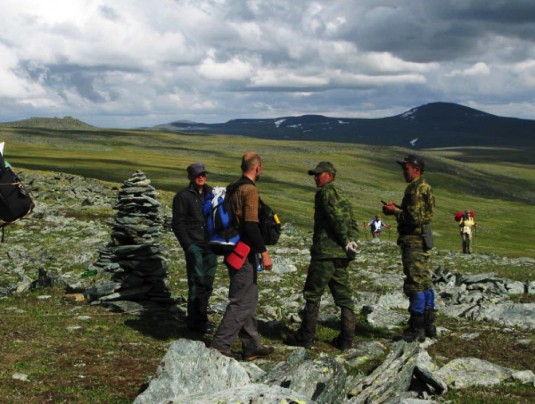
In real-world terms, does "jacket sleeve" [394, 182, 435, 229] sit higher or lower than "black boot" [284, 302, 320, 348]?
higher

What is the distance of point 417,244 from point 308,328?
3119 millimetres

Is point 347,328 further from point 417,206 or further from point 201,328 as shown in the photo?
point 201,328

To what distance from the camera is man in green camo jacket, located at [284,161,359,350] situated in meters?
11.4

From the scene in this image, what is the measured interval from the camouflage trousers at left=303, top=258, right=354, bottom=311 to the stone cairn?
5069 mm

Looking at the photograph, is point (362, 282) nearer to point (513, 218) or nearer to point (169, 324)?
point (169, 324)

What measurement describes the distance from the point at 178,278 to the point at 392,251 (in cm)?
1535

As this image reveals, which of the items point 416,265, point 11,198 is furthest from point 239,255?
point 416,265

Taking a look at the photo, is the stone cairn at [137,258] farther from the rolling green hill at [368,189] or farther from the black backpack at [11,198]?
the rolling green hill at [368,189]

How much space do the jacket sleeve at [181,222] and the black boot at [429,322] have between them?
559cm

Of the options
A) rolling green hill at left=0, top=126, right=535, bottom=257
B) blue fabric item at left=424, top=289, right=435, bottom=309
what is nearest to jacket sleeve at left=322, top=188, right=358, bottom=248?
blue fabric item at left=424, top=289, right=435, bottom=309

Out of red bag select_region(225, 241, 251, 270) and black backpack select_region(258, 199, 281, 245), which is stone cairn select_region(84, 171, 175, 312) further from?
black backpack select_region(258, 199, 281, 245)

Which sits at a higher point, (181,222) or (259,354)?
(181,222)

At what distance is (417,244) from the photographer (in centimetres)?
1248

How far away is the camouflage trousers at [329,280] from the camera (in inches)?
455
